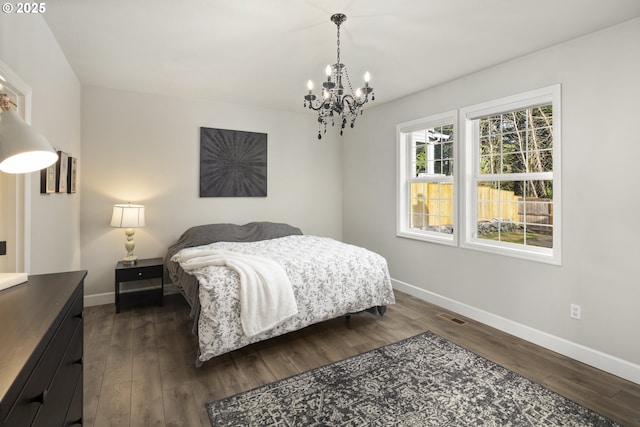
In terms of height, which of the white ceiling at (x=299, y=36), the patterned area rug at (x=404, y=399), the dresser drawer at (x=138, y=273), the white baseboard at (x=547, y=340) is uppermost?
the white ceiling at (x=299, y=36)

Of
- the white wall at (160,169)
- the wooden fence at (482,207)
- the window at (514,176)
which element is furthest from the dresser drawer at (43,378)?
the wooden fence at (482,207)

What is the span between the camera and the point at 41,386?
93 centimetres

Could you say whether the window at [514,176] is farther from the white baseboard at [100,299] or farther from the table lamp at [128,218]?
the white baseboard at [100,299]

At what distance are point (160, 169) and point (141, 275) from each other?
132cm

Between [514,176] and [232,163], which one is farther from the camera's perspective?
[232,163]

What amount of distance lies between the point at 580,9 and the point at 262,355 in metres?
3.41

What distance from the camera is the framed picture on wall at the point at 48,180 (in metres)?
2.32

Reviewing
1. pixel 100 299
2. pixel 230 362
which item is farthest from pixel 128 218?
pixel 230 362

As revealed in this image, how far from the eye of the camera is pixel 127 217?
3.57m

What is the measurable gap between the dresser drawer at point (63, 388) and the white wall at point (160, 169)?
270 centimetres

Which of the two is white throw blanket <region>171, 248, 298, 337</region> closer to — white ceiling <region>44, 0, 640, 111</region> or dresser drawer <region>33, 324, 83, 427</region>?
dresser drawer <region>33, 324, 83, 427</region>

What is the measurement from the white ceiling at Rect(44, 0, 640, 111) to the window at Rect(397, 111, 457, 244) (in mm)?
603

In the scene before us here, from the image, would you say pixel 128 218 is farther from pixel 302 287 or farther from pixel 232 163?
pixel 302 287

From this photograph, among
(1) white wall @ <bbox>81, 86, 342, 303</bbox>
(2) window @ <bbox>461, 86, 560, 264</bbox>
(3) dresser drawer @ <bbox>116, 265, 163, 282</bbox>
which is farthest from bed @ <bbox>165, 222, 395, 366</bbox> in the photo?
(2) window @ <bbox>461, 86, 560, 264</bbox>
